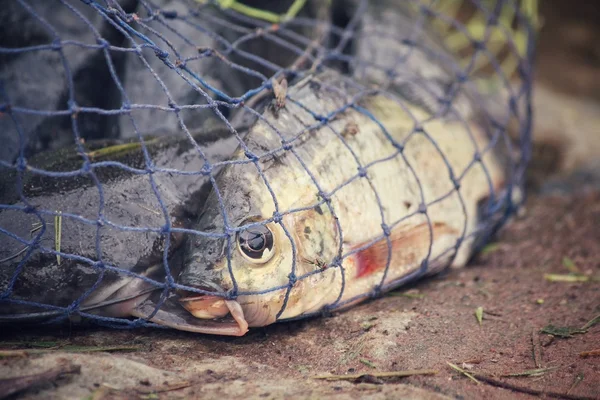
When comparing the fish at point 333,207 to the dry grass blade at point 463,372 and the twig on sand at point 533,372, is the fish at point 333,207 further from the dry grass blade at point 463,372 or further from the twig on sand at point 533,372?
the twig on sand at point 533,372

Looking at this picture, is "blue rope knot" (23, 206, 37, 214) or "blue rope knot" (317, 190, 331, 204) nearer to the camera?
"blue rope knot" (23, 206, 37, 214)

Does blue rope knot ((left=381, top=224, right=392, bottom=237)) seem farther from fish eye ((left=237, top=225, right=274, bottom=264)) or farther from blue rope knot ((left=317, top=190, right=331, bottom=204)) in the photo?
fish eye ((left=237, top=225, right=274, bottom=264))

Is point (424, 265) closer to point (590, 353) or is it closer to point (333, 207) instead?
point (333, 207)

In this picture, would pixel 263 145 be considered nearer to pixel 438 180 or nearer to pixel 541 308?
pixel 438 180

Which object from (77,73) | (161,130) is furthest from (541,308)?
(77,73)

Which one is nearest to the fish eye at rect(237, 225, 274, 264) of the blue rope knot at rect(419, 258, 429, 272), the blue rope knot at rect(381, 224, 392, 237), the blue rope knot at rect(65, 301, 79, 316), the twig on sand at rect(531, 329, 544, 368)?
the blue rope knot at rect(381, 224, 392, 237)

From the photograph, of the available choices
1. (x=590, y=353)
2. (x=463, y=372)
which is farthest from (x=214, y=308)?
(x=590, y=353)
